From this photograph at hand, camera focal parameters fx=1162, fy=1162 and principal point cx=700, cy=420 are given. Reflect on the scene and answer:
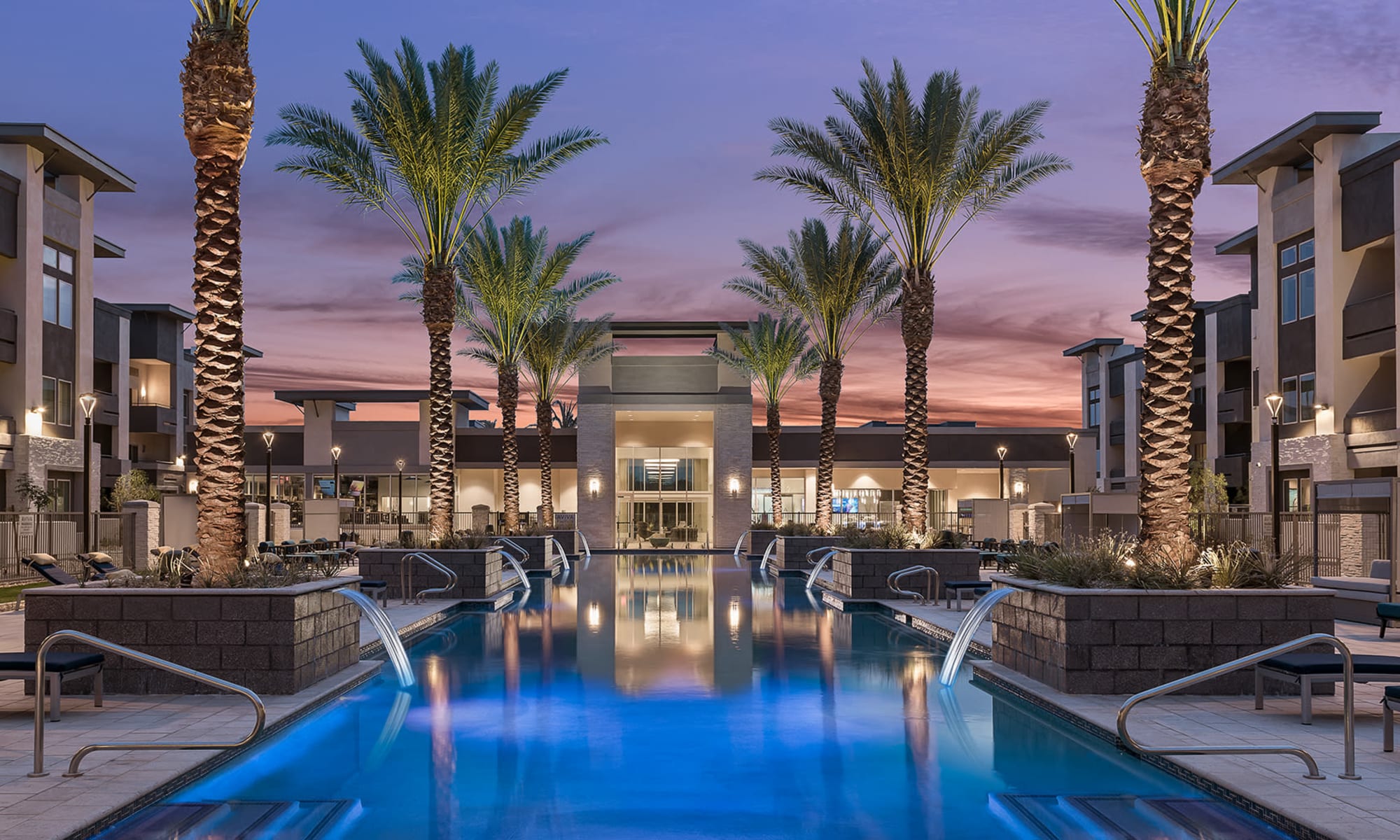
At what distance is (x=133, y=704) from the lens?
982 centimetres

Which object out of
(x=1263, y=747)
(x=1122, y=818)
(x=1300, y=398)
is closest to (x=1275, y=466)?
(x=1263, y=747)

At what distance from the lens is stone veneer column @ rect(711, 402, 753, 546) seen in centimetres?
4888

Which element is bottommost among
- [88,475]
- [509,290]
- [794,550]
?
[794,550]

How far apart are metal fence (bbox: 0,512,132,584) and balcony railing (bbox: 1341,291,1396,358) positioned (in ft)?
110

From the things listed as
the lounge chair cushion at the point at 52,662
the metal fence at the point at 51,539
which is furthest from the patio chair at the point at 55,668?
the metal fence at the point at 51,539

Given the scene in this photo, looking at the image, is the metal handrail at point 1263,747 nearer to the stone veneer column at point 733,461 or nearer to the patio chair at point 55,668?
the patio chair at point 55,668

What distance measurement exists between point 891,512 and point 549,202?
1078 inches

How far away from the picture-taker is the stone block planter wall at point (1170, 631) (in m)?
10.2

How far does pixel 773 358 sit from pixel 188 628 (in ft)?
117

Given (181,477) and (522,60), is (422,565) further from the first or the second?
(181,477)

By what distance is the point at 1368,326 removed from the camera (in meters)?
33.3

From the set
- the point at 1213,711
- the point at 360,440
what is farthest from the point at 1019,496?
the point at 1213,711

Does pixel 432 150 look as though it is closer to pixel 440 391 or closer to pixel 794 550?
pixel 440 391

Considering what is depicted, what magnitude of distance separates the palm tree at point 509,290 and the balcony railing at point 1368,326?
2265 centimetres
